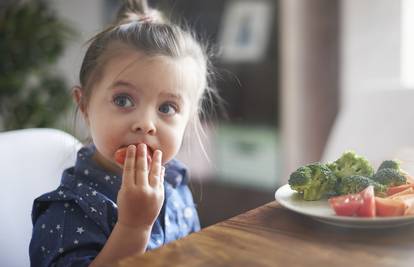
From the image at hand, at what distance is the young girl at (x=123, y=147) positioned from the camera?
812 millimetres

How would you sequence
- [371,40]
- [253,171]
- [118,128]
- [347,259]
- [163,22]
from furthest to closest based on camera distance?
[253,171] → [371,40] → [163,22] → [118,128] → [347,259]

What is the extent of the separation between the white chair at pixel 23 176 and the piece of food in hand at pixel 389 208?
0.74 meters

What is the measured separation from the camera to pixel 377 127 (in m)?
1.34

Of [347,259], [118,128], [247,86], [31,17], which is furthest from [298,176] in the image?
[31,17]

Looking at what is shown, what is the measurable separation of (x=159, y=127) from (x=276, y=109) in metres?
1.75

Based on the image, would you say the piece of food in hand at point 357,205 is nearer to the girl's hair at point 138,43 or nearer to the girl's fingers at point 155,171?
the girl's fingers at point 155,171

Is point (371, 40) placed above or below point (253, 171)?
above

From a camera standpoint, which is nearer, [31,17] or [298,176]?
[298,176]

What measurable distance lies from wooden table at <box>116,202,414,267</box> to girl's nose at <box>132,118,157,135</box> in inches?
9.8

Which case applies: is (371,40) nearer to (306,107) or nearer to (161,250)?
(306,107)

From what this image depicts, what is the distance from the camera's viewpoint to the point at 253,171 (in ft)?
9.25

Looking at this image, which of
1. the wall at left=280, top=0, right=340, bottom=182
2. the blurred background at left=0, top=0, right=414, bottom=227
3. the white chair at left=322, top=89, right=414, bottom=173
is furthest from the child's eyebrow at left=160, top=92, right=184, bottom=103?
the wall at left=280, top=0, right=340, bottom=182

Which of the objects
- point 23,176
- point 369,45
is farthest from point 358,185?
point 369,45

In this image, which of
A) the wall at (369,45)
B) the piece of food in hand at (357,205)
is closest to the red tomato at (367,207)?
the piece of food in hand at (357,205)
